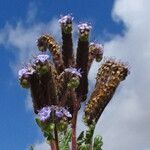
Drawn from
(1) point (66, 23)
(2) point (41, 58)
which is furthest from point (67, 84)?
(1) point (66, 23)

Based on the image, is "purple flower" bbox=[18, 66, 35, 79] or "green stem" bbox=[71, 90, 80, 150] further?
"green stem" bbox=[71, 90, 80, 150]

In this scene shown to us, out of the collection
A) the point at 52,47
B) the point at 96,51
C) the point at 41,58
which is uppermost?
the point at 52,47

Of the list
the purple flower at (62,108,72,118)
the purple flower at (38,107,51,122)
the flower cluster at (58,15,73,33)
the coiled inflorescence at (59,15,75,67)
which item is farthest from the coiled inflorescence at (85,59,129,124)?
the purple flower at (38,107,51,122)

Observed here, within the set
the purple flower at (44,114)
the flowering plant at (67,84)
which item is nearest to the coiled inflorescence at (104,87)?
the flowering plant at (67,84)

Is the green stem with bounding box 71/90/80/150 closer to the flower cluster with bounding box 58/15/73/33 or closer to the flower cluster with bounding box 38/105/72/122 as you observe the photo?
the flower cluster with bounding box 38/105/72/122

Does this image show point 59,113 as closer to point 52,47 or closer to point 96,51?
point 52,47

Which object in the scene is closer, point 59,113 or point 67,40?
point 59,113

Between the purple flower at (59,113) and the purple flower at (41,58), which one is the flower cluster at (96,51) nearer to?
the purple flower at (41,58)
